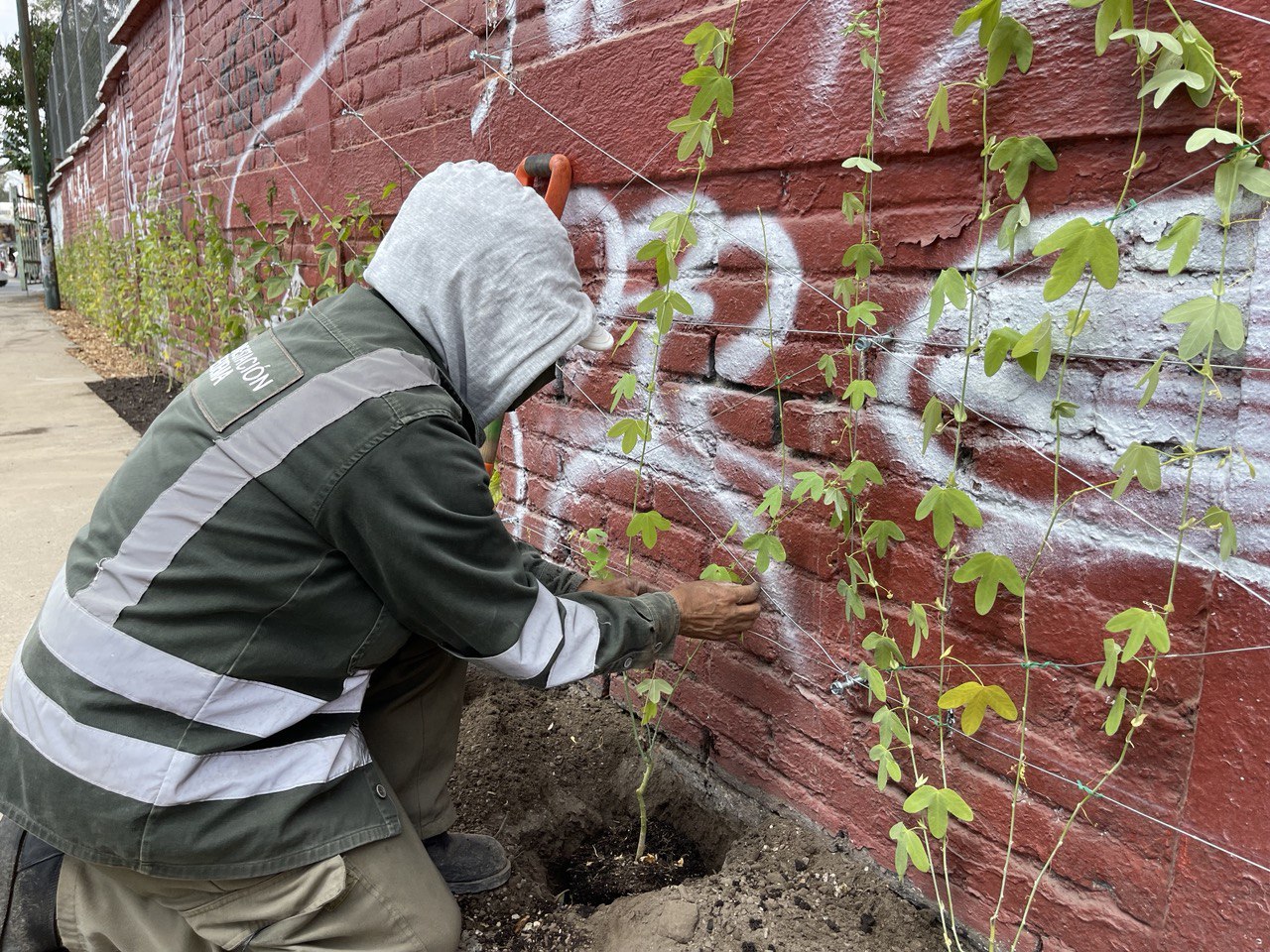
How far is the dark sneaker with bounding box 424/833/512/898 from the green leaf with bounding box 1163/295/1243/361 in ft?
5.58

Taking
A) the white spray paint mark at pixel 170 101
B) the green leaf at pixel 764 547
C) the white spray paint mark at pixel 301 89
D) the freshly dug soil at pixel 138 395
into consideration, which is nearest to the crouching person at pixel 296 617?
the green leaf at pixel 764 547

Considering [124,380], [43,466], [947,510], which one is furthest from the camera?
[124,380]

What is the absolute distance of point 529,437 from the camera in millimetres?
2980

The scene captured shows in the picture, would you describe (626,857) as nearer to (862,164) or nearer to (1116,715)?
(1116,715)

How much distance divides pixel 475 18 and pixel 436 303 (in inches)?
64.8

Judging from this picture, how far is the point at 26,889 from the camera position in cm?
175

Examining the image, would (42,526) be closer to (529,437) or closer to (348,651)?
(529,437)

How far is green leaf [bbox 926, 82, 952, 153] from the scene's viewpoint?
1485 millimetres

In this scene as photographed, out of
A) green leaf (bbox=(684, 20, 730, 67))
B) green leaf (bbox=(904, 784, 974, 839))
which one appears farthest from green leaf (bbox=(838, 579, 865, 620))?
green leaf (bbox=(684, 20, 730, 67))

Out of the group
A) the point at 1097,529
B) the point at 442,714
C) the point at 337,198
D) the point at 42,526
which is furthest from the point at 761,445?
the point at 42,526

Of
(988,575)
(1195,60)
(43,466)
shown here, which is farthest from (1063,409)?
(43,466)

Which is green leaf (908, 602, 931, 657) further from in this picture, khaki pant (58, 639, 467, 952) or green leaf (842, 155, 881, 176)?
khaki pant (58, 639, 467, 952)

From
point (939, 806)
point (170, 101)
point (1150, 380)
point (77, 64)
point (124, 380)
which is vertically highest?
point (77, 64)

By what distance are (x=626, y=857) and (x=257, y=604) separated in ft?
3.96
